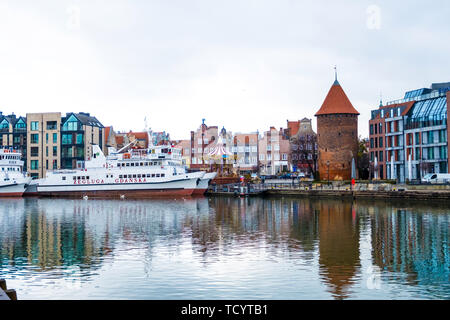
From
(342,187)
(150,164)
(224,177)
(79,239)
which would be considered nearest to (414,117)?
(342,187)

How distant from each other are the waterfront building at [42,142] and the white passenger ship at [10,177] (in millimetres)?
16261

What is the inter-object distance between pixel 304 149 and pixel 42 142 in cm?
4751

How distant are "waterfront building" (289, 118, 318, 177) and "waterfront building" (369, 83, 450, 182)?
10980 mm

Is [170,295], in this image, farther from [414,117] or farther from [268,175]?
[268,175]

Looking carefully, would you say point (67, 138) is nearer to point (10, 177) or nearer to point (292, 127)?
point (10, 177)

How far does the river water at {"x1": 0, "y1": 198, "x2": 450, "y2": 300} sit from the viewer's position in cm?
1864

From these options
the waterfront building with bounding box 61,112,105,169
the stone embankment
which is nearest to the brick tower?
the stone embankment

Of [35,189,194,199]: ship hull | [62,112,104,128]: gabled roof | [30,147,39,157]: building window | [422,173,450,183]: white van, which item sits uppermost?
[62,112,104,128]: gabled roof

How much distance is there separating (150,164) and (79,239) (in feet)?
155

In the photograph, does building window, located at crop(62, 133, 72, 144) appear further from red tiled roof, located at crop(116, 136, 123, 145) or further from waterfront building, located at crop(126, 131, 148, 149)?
red tiled roof, located at crop(116, 136, 123, 145)

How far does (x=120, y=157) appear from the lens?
79.8 meters

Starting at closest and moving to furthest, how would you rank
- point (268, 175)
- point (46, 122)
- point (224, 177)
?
point (224, 177) → point (46, 122) → point (268, 175)

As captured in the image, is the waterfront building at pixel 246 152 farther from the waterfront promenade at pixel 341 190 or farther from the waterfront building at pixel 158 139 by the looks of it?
the waterfront promenade at pixel 341 190

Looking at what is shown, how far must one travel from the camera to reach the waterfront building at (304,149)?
9595 cm
